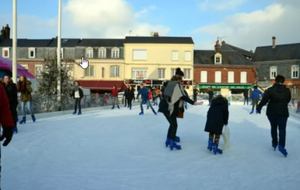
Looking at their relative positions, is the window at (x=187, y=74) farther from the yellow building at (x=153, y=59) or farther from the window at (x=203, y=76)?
the window at (x=203, y=76)

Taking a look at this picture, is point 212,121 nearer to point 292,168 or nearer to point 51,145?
point 292,168

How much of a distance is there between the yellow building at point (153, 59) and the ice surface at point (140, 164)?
31512mm

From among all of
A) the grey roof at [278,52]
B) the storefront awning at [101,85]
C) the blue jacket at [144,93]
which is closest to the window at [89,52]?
the storefront awning at [101,85]

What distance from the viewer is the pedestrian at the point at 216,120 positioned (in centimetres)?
540

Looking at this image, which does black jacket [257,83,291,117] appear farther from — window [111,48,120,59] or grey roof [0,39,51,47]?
grey roof [0,39,51,47]

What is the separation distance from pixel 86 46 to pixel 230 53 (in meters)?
20.5

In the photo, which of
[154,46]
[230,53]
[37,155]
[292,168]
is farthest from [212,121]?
[230,53]

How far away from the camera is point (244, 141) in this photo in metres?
6.89

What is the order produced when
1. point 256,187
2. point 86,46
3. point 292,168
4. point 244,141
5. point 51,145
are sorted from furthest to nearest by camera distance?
point 86,46 < point 244,141 < point 51,145 < point 292,168 < point 256,187

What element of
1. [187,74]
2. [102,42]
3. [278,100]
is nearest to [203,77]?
[187,74]

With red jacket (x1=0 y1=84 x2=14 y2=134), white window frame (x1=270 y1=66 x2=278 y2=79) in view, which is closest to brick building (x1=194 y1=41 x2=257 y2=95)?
white window frame (x1=270 y1=66 x2=278 y2=79)

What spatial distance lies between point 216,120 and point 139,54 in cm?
3404

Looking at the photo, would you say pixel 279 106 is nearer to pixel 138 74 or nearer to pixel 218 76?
pixel 138 74

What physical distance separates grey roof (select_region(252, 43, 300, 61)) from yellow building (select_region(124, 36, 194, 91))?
13097 mm
